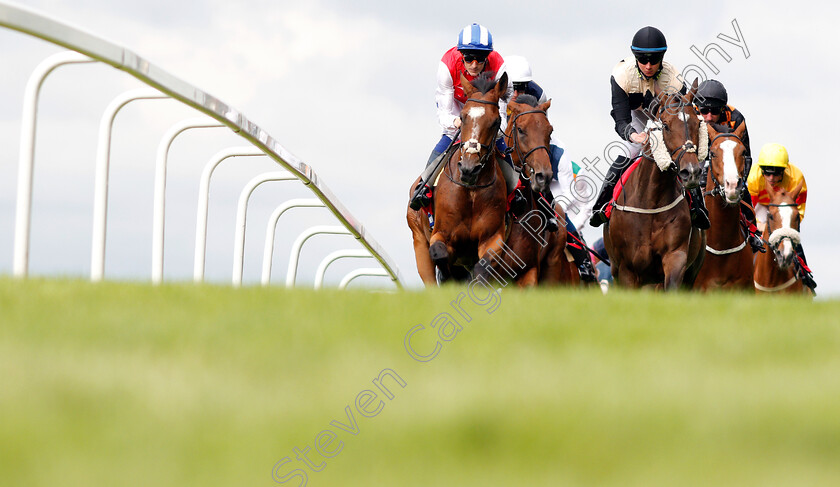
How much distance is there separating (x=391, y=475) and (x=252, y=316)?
1.87 metres

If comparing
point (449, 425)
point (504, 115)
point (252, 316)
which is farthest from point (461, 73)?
point (449, 425)

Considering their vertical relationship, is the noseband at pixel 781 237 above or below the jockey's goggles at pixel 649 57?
below

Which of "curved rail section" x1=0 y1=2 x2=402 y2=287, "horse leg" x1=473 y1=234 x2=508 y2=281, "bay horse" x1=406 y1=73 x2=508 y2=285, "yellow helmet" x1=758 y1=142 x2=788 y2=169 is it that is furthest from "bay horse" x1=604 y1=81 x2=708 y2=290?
"curved rail section" x1=0 y1=2 x2=402 y2=287

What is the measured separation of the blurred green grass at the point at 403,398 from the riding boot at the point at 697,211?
5.56 m

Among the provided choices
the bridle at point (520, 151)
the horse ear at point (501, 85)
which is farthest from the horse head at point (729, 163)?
the horse ear at point (501, 85)

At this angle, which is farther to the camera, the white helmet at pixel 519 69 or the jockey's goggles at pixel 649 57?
the white helmet at pixel 519 69

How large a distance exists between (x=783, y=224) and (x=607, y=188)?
2.97 m

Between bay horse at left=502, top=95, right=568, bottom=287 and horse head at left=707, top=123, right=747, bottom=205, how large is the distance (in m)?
2.05

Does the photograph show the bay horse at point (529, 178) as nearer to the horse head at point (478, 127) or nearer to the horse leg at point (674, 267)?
the horse head at point (478, 127)

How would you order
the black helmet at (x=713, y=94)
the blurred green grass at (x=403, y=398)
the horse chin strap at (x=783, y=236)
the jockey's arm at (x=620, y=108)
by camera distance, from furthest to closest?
the horse chin strap at (x=783, y=236)
the black helmet at (x=713, y=94)
the jockey's arm at (x=620, y=108)
the blurred green grass at (x=403, y=398)

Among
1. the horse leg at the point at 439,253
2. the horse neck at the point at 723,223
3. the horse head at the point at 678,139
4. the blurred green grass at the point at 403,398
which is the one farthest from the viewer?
the horse neck at the point at 723,223

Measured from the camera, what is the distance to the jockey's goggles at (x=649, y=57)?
34.7ft

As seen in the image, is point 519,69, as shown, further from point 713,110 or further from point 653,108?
point 713,110

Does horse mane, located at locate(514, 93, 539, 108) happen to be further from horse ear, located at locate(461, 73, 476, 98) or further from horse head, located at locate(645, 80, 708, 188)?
horse head, located at locate(645, 80, 708, 188)
